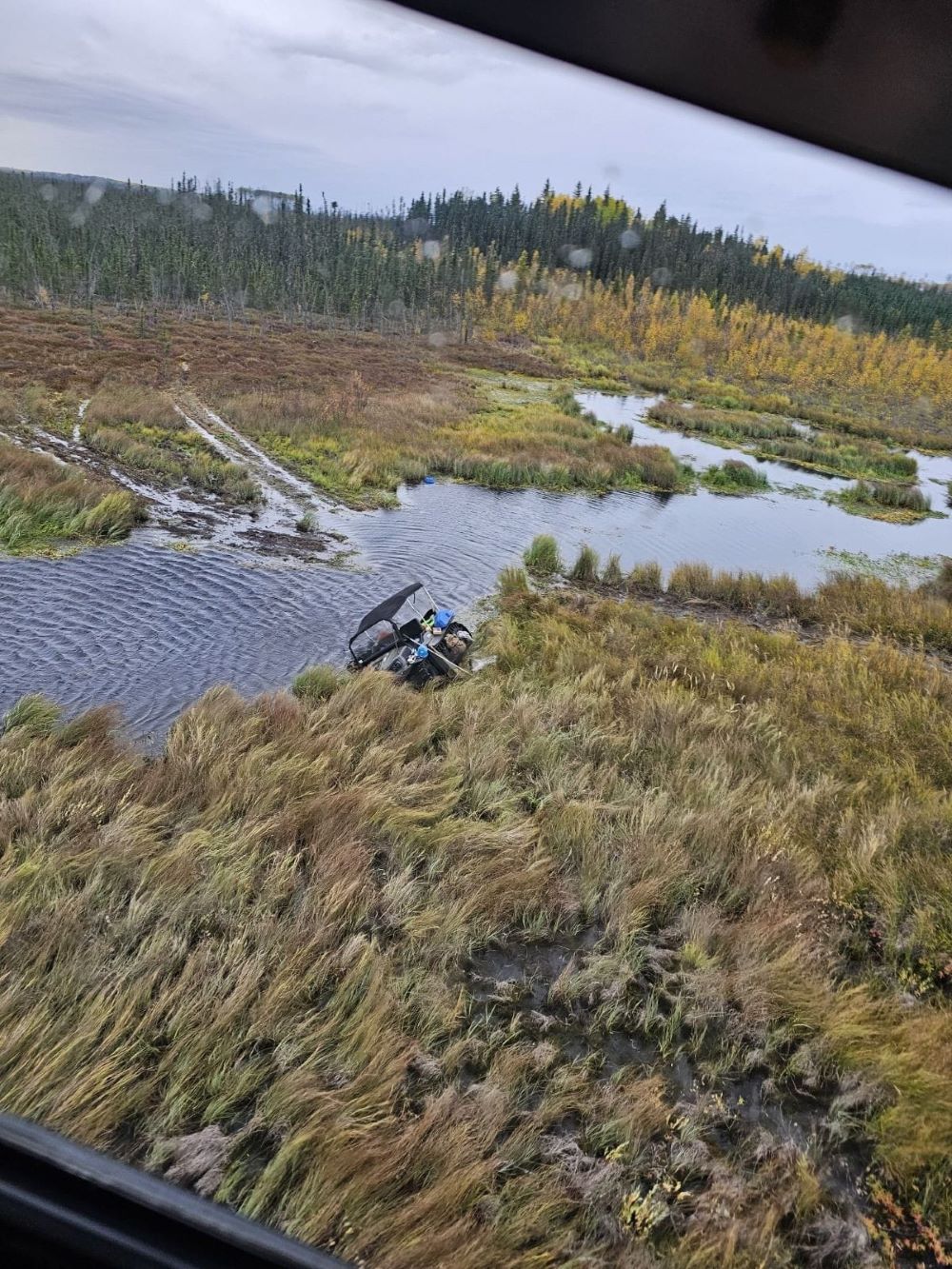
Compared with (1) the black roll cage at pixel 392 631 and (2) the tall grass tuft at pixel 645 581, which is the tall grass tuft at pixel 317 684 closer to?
(1) the black roll cage at pixel 392 631

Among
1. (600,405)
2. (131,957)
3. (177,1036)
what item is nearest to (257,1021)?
(177,1036)

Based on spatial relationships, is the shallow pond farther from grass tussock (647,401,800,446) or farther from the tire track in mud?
grass tussock (647,401,800,446)

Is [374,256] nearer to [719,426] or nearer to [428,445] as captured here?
[719,426]

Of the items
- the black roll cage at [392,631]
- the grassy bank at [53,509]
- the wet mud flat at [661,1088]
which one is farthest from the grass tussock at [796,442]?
the wet mud flat at [661,1088]

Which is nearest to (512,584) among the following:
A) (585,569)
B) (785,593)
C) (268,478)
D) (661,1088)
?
(585,569)

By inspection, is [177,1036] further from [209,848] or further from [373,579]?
[373,579]

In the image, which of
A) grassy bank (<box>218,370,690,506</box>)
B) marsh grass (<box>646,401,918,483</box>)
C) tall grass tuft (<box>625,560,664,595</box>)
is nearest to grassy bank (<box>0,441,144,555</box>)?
grassy bank (<box>218,370,690,506</box>)
